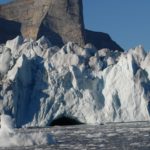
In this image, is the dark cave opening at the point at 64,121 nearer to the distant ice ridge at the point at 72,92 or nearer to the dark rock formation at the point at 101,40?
the distant ice ridge at the point at 72,92

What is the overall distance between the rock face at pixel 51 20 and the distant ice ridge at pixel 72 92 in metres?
42.1

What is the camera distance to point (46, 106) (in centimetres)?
4900

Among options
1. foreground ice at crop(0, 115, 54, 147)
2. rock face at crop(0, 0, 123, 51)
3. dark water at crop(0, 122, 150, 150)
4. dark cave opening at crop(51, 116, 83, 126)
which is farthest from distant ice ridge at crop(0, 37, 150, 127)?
rock face at crop(0, 0, 123, 51)

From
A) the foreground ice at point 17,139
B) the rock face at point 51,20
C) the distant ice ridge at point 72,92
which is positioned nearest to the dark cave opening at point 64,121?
the distant ice ridge at point 72,92

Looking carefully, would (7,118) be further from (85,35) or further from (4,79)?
(85,35)

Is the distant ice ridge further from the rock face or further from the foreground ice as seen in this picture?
the rock face

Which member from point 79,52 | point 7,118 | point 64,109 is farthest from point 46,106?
point 7,118

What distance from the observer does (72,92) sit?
49.4 metres

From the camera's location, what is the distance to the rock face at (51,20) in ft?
314

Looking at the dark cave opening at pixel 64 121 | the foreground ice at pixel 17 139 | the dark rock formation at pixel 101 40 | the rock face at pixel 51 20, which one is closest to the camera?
the foreground ice at pixel 17 139

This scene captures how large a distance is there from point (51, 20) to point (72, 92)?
164 feet

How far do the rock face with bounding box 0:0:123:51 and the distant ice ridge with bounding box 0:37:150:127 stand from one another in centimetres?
4209

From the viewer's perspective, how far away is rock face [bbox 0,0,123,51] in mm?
95812

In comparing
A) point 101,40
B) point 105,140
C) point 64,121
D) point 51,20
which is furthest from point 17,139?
point 101,40
